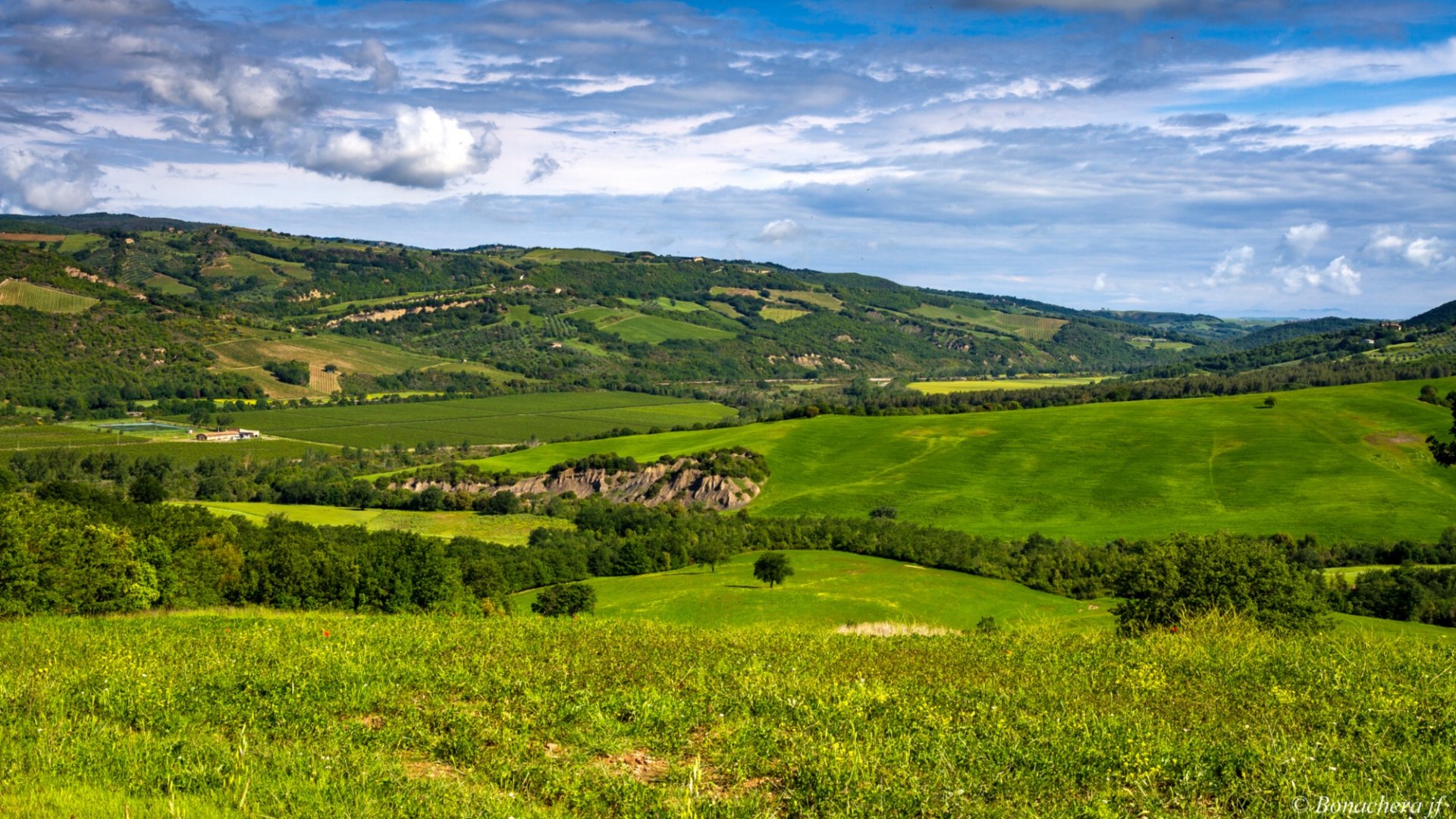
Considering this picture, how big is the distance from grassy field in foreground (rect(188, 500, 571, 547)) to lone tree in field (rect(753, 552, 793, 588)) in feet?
105

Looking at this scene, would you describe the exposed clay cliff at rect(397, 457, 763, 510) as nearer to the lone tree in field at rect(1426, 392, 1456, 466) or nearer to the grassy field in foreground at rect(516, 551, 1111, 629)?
the grassy field in foreground at rect(516, 551, 1111, 629)

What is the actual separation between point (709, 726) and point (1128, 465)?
399 feet

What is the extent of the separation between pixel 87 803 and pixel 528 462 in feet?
450

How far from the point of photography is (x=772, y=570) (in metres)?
74.2

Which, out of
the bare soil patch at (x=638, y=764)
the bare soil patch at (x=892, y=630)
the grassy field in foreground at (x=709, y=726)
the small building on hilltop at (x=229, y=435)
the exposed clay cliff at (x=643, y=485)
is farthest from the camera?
the small building on hilltop at (x=229, y=435)

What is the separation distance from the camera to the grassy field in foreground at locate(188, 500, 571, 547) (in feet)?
334

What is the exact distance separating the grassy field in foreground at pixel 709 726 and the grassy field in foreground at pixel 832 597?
40956 mm

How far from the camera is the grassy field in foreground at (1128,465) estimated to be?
102 meters

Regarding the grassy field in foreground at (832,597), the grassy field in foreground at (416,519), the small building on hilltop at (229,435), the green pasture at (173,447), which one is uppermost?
the grassy field in foreground at (832,597)

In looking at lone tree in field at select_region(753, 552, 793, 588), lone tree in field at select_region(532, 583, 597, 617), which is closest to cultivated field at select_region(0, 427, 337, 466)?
lone tree in field at select_region(753, 552, 793, 588)

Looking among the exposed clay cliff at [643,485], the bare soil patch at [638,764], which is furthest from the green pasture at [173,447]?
the bare soil patch at [638,764]

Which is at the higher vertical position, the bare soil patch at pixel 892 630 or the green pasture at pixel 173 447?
the bare soil patch at pixel 892 630

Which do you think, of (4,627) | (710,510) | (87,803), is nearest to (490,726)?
(87,803)

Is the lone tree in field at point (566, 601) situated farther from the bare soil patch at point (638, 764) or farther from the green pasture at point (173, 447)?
the green pasture at point (173, 447)
